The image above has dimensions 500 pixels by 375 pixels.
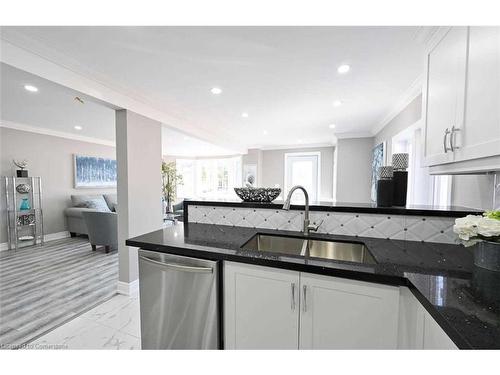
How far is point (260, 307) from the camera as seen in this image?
1.13 m

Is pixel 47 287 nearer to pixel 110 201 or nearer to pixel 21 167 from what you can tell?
pixel 21 167

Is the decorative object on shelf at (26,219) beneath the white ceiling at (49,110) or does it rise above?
beneath

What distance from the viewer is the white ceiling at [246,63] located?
5.34ft

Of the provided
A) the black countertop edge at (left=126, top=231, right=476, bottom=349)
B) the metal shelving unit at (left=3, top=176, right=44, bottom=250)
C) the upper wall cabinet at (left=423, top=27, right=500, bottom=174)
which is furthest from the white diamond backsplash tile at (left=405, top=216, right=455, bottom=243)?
the metal shelving unit at (left=3, top=176, right=44, bottom=250)

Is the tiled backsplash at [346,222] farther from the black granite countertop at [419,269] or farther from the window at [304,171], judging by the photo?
the window at [304,171]

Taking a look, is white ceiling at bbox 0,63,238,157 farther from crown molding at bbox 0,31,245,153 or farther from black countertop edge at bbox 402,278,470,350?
black countertop edge at bbox 402,278,470,350

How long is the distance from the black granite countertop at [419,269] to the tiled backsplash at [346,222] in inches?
2.2

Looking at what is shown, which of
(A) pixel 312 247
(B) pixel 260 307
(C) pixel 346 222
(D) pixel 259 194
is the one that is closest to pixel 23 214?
(D) pixel 259 194

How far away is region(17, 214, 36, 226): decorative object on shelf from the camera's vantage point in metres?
4.13

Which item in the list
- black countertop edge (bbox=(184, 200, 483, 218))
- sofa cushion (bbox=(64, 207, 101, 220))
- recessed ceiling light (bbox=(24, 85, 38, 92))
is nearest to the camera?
black countertop edge (bbox=(184, 200, 483, 218))

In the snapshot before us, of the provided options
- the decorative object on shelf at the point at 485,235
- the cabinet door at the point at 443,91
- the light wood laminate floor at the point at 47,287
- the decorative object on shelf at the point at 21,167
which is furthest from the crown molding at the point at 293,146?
the decorative object on shelf at the point at 485,235

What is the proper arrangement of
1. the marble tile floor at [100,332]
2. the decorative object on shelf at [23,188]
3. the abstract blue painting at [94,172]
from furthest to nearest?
the abstract blue painting at [94,172], the decorative object on shelf at [23,188], the marble tile floor at [100,332]

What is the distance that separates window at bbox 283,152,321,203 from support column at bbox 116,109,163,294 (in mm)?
4599
